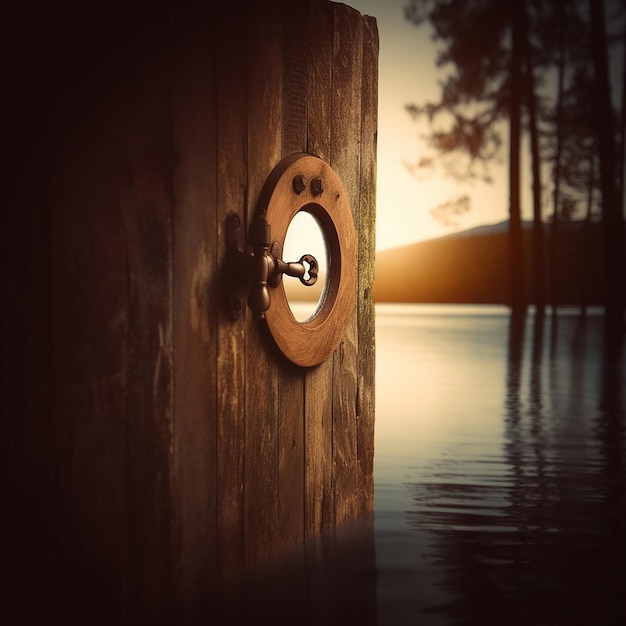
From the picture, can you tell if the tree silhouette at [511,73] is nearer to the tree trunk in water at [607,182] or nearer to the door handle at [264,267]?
the tree trunk in water at [607,182]

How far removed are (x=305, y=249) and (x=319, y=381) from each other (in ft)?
1.56

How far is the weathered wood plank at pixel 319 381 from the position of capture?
3.01 metres

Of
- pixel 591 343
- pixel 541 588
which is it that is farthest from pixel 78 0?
pixel 591 343

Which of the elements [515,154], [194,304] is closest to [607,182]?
[515,154]

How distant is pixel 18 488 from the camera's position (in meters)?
1.90

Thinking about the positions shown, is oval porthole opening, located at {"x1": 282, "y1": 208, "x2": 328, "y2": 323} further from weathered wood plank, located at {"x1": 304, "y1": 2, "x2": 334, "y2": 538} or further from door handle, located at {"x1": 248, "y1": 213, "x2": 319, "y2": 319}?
weathered wood plank, located at {"x1": 304, "y1": 2, "x2": 334, "y2": 538}

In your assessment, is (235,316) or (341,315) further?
(341,315)

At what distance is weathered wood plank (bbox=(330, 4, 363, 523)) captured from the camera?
10.5ft

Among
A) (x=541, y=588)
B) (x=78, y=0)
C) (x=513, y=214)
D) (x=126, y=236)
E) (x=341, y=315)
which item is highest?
(x=513, y=214)

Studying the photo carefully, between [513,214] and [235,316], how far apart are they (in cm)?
2133

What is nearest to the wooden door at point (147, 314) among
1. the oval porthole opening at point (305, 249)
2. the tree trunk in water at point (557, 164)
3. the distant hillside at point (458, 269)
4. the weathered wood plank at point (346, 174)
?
the weathered wood plank at point (346, 174)

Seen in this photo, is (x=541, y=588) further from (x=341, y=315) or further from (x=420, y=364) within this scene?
(x=420, y=364)

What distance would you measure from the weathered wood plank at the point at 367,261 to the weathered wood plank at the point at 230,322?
2.86 feet

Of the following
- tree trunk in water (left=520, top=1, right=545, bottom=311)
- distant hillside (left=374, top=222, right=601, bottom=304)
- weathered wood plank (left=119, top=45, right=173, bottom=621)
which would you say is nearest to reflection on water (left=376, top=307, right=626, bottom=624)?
weathered wood plank (left=119, top=45, right=173, bottom=621)
